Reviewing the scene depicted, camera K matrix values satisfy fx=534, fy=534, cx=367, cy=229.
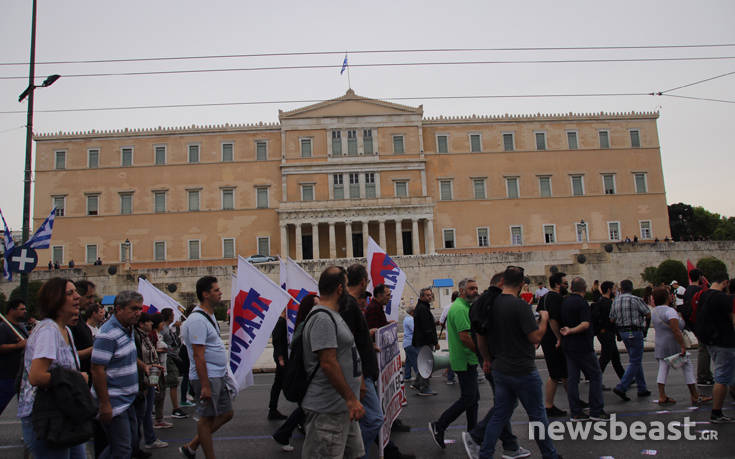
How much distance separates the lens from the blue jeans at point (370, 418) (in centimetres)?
450

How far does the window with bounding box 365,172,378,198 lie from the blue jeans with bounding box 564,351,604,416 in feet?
126

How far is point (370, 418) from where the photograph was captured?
454 cm

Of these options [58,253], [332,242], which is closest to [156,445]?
[332,242]

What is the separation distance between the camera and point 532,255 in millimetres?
34062

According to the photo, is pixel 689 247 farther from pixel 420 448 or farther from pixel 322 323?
pixel 322 323

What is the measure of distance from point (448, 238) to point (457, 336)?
39405 millimetres

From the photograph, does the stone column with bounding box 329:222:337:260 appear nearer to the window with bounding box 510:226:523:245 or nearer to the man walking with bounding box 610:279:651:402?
the window with bounding box 510:226:523:245

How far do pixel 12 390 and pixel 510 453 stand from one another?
16.7ft

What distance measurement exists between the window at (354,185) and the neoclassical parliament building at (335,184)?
9 centimetres

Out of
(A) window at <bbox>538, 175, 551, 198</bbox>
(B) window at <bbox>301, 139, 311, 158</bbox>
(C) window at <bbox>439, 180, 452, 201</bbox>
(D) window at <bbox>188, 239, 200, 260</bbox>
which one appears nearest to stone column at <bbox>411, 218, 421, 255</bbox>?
(C) window at <bbox>439, 180, 452, 201</bbox>

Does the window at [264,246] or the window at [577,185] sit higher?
the window at [577,185]

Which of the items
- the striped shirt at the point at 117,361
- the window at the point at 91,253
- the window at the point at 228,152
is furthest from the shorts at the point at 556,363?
the window at the point at 91,253

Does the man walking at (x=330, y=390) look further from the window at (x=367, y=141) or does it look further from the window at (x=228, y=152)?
the window at (x=228, y=152)

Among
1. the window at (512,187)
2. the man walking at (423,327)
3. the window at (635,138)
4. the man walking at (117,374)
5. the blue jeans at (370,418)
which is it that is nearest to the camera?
the man walking at (117,374)
